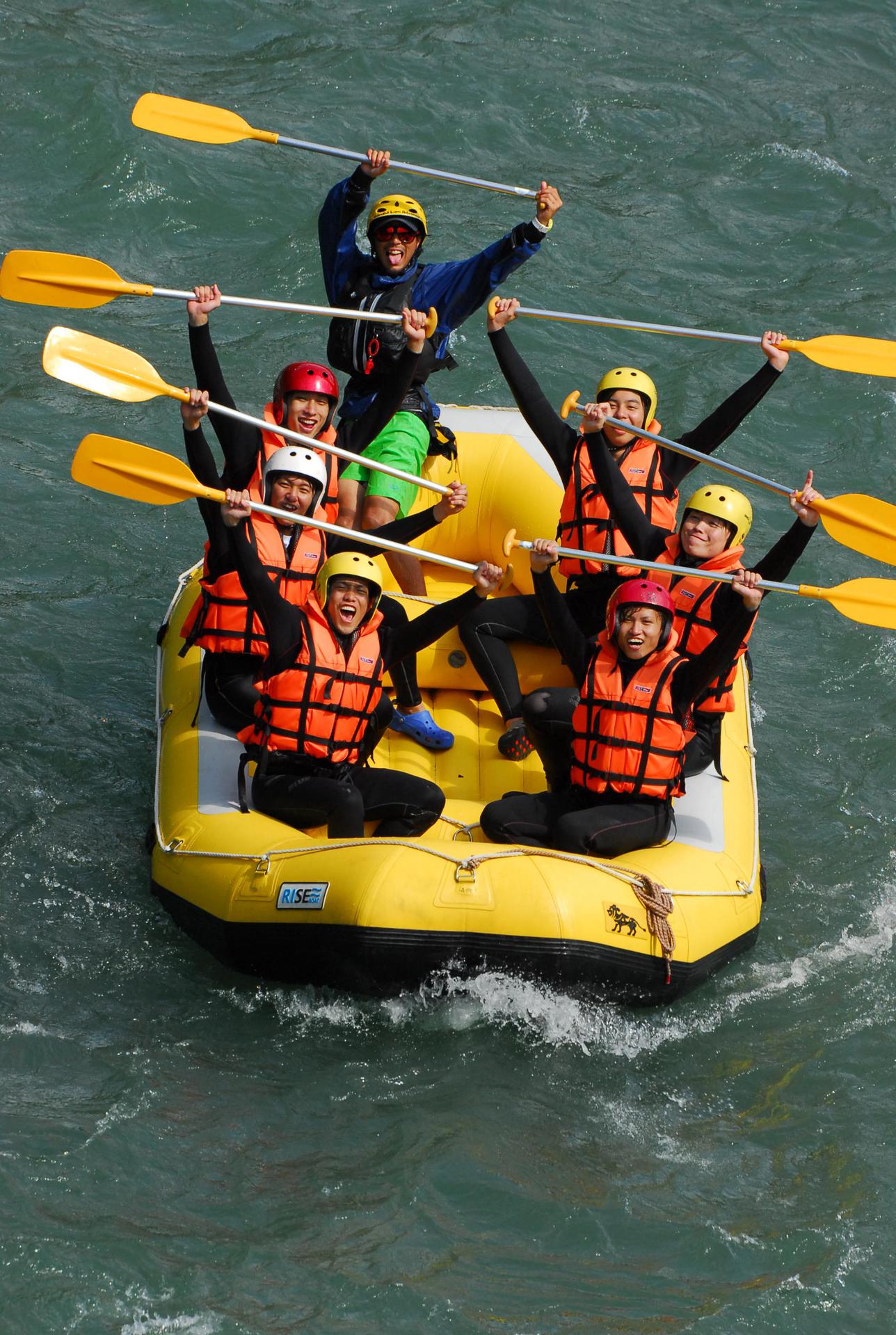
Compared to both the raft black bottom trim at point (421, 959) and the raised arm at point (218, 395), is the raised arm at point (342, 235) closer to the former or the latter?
the raised arm at point (218, 395)

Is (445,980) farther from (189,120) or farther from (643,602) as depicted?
(189,120)

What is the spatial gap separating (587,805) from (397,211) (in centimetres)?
233

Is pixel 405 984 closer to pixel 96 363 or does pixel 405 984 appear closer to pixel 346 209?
pixel 96 363

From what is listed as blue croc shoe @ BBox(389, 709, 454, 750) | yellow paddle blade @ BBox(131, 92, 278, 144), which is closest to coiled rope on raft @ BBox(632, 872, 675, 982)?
blue croc shoe @ BBox(389, 709, 454, 750)

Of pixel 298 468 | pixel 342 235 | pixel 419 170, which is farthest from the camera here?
pixel 419 170

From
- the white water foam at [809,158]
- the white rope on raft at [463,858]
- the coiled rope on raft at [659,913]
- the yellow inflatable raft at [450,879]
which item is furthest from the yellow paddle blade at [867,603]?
the white water foam at [809,158]

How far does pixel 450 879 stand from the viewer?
16.3 ft

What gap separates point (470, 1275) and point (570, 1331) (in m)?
0.30

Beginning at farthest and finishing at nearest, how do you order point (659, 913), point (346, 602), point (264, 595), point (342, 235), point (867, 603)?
1. point (342, 235)
2. point (867, 603)
3. point (346, 602)
4. point (264, 595)
5. point (659, 913)

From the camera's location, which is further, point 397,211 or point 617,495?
point 397,211

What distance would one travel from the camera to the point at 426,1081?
5.08m

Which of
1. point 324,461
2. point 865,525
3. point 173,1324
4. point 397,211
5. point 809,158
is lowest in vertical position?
point 173,1324

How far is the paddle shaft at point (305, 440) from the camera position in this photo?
213 inches

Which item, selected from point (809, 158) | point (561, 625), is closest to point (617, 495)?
point (561, 625)
